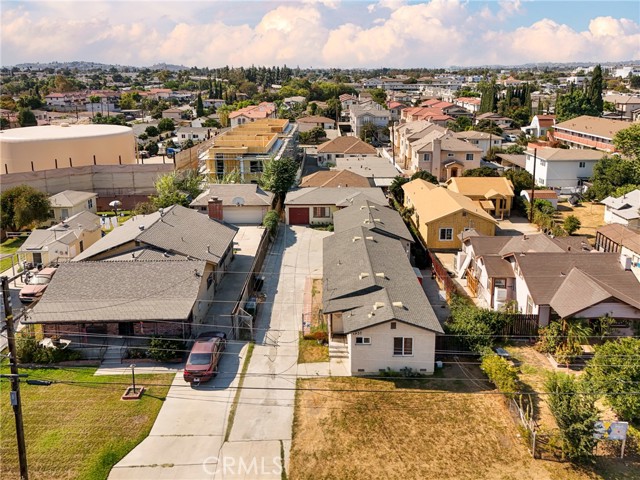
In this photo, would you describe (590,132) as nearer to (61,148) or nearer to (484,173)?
(484,173)

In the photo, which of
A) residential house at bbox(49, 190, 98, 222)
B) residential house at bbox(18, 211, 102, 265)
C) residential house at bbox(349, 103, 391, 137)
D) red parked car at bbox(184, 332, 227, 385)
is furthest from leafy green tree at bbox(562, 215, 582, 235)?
residential house at bbox(349, 103, 391, 137)

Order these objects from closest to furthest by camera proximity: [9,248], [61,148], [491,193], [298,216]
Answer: [9,248] → [298,216] → [491,193] → [61,148]

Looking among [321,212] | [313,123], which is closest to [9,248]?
[321,212]

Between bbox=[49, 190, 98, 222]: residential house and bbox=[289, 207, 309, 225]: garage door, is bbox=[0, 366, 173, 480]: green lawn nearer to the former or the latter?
bbox=[289, 207, 309, 225]: garage door

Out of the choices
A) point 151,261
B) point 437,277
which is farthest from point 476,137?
point 151,261

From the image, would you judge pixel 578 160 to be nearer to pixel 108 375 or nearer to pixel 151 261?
pixel 151 261

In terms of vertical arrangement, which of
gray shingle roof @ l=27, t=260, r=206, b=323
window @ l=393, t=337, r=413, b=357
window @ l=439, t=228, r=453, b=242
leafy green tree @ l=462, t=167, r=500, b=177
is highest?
leafy green tree @ l=462, t=167, r=500, b=177
